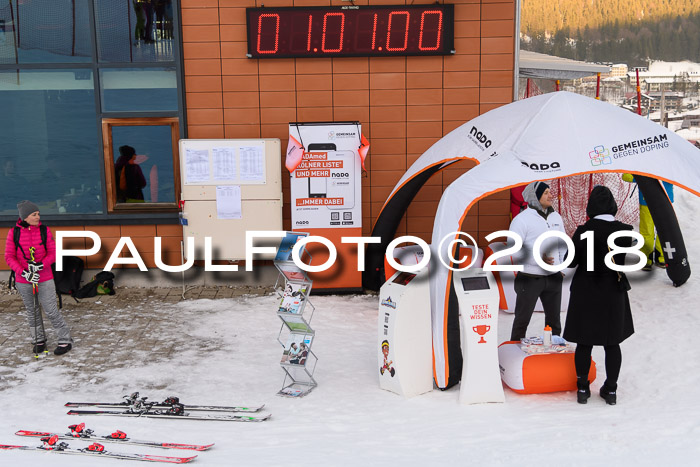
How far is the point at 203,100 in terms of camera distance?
9.00m

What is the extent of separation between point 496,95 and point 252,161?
3.26 meters

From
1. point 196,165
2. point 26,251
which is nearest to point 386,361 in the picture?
point 26,251

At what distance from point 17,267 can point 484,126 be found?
4.79 m

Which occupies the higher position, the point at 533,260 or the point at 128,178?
the point at 128,178

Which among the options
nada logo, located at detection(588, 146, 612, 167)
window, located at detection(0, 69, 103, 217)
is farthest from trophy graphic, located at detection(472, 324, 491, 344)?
window, located at detection(0, 69, 103, 217)

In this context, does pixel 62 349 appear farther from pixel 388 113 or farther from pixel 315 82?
pixel 388 113

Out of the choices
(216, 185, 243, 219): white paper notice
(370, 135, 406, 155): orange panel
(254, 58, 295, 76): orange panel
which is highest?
(254, 58, 295, 76): orange panel

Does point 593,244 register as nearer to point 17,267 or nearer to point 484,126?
point 484,126

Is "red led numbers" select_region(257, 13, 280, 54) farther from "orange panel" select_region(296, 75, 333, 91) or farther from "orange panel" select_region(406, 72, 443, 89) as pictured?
"orange panel" select_region(406, 72, 443, 89)

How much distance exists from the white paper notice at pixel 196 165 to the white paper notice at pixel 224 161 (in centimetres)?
11

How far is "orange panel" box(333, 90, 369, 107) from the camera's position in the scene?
896 cm

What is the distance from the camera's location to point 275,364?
6555 millimetres

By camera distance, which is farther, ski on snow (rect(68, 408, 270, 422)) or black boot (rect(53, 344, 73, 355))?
black boot (rect(53, 344, 73, 355))

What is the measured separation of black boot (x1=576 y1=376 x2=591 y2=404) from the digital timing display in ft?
15.8
